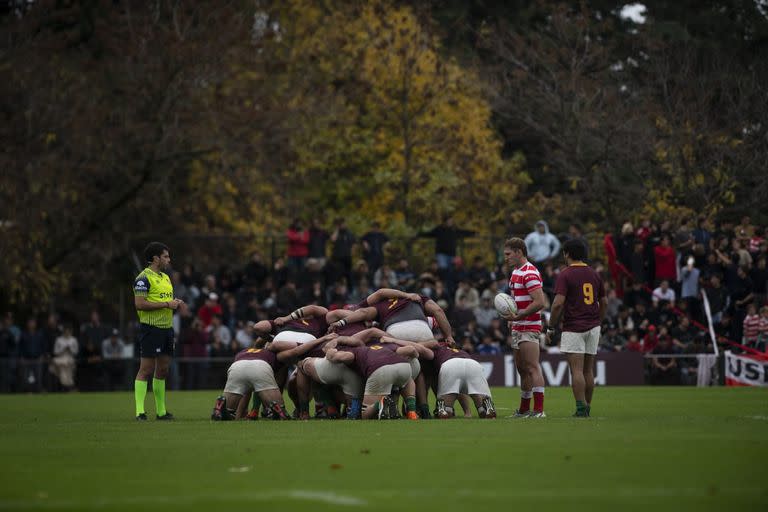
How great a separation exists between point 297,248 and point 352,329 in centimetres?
1816

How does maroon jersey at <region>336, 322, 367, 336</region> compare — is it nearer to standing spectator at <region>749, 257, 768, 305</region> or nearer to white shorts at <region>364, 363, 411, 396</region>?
white shorts at <region>364, 363, 411, 396</region>

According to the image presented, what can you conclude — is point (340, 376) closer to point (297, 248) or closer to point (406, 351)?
point (406, 351)

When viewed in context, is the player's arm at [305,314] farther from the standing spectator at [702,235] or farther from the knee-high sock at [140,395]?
the standing spectator at [702,235]

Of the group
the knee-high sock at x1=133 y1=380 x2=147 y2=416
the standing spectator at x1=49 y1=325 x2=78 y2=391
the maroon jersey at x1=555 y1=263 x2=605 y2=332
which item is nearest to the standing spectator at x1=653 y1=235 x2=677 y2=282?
the standing spectator at x1=49 y1=325 x2=78 y2=391

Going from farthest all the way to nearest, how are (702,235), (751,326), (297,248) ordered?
1. (297,248)
2. (702,235)
3. (751,326)

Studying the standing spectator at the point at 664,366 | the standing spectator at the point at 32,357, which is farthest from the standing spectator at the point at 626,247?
the standing spectator at the point at 32,357

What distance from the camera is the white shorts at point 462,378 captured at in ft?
59.4

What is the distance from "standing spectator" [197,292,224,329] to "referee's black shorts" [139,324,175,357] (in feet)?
53.6

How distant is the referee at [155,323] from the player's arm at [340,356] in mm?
2316

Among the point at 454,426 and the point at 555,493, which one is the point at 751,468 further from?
the point at 454,426

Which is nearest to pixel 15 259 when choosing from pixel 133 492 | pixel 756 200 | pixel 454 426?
pixel 756 200

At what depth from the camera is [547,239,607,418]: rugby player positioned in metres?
17.3

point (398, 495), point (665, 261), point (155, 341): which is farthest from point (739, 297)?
point (398, 495)

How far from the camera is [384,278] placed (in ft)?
115
